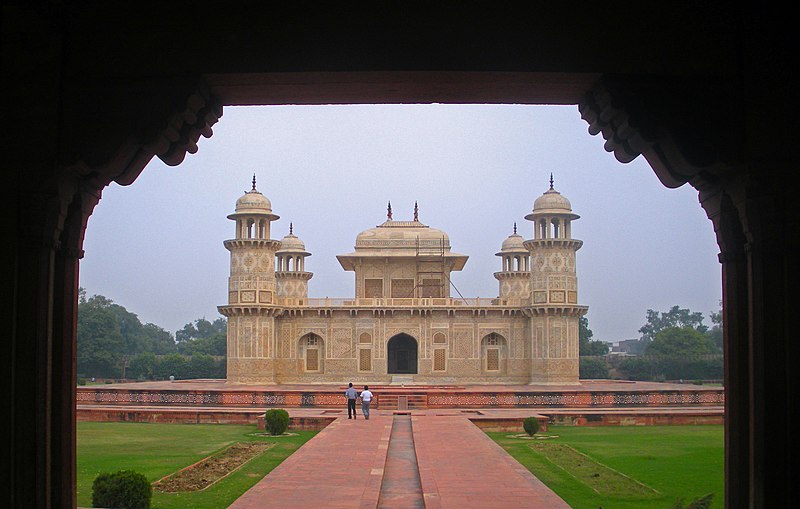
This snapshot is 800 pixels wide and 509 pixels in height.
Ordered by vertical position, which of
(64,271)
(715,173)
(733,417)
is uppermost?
(715,173)

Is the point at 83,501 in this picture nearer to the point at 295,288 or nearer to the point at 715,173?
the point at 715,173

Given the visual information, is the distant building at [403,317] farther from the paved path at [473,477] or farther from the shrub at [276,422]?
the paved path at [473,477]

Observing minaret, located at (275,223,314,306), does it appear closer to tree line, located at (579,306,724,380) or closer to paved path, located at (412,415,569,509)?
tree line, located at (579,306,724,380)

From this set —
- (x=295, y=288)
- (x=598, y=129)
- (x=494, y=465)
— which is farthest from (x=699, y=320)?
(x=598, y=129)

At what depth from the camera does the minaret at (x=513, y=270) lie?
36.9 metres

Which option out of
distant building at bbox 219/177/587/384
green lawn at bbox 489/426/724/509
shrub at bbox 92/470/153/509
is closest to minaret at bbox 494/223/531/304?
distant building at bbox 219/177/587/384

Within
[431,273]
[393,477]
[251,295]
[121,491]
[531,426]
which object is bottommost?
[531,426]

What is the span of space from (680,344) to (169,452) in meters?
37.6

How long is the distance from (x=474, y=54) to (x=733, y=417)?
2.04 m

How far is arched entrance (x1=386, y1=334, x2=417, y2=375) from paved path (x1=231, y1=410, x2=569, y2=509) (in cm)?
2060

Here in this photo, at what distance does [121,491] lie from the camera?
7.14m

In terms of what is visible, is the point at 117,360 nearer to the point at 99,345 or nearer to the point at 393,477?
the point at 99,345

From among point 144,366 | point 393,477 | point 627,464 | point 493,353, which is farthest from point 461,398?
point 144,366

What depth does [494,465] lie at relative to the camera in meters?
10.1
